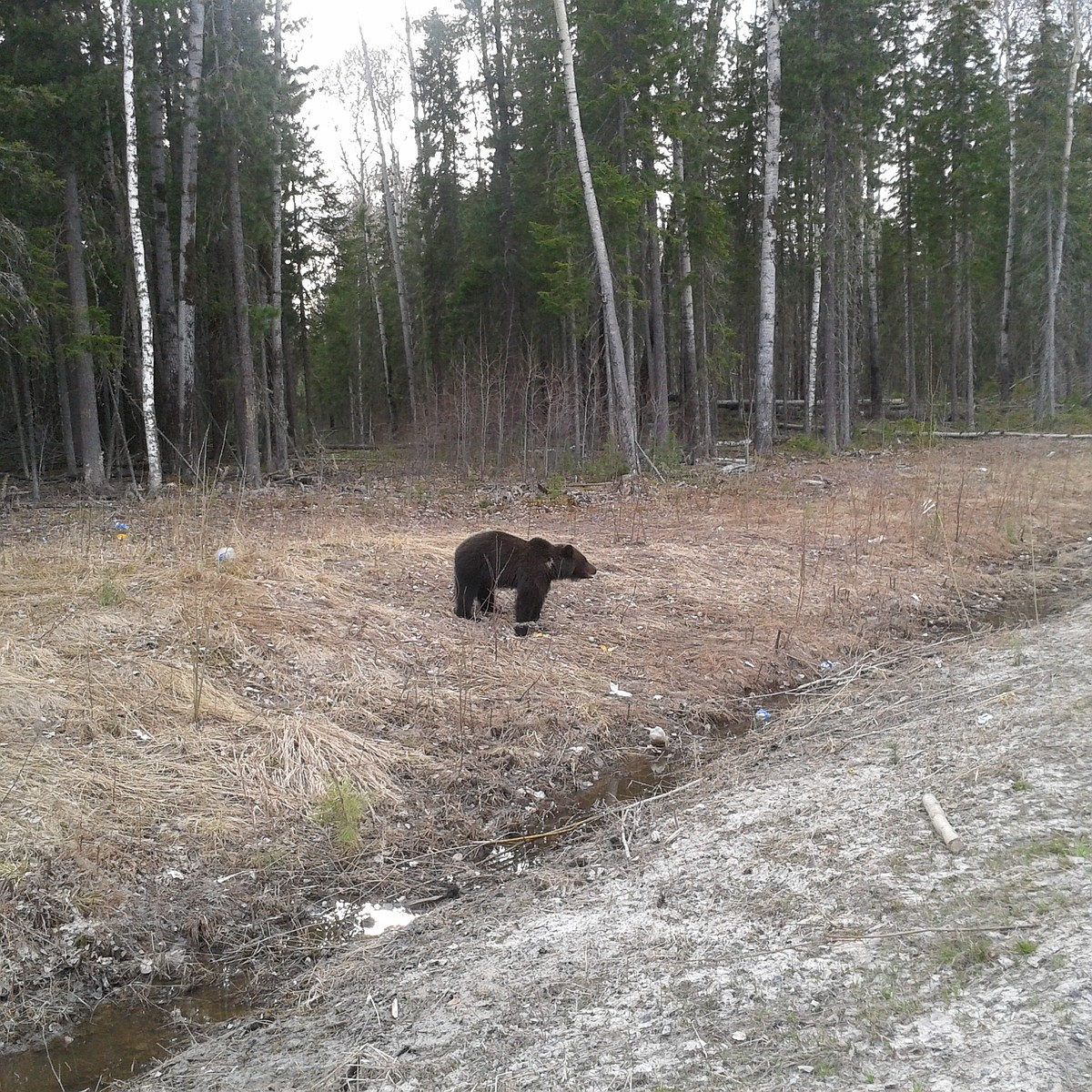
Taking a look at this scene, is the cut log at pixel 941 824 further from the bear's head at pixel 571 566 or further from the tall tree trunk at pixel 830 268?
the tall tree trunk at pixel 830 268

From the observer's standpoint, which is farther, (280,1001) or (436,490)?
(436,490)

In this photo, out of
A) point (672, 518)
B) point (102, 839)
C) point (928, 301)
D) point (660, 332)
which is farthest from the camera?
point (928, 301)

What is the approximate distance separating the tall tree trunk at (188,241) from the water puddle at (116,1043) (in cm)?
1502

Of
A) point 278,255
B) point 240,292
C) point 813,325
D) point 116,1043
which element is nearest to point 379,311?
point 278,255

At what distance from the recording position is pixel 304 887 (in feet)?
16.4

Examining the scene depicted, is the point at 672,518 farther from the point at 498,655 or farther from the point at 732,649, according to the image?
the point at 498,655

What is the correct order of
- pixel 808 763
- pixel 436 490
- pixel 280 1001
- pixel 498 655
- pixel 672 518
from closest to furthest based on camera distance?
pixel 280 1001 < pixel 808 763 < pixel 498 655 < pixel 672 518 < pixel 436 490

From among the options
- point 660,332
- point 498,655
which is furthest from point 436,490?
point 498,655

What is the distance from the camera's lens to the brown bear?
28.0 feet

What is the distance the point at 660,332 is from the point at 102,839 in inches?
761

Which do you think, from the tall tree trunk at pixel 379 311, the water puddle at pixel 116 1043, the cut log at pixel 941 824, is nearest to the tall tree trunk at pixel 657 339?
the cut log at pixel 941 824

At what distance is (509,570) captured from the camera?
8617mm


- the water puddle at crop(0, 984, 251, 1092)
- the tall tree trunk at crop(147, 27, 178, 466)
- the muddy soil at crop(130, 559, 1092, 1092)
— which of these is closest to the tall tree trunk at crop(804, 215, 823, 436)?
the tall tree trunk at crop(147, 27, 178, 466)

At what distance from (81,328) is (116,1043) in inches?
642
